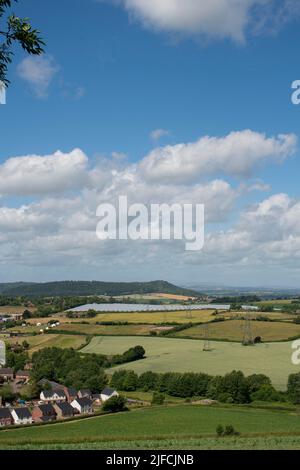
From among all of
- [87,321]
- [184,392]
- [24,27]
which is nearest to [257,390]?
[184,392]

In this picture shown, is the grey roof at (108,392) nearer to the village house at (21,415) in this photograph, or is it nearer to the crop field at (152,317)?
the village house at (21,415)

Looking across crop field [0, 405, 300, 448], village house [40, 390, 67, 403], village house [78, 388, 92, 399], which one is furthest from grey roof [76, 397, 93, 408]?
crop field [0, 405, 300, 448]

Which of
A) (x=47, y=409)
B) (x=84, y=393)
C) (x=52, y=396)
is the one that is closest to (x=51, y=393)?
(x=52, y=396)

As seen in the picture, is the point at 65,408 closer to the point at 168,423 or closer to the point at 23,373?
the point at 168,423

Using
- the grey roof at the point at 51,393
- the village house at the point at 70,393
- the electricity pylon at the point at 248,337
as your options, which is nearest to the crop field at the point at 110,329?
the electricity pylon at the point at 248,337

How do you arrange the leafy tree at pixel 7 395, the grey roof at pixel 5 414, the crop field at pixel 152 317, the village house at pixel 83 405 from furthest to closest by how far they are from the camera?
the crop field at pixel 152 317, the leafy tree at pixel 7 395, the village house at pixel 83 405, the grey roof at pixel 5 414

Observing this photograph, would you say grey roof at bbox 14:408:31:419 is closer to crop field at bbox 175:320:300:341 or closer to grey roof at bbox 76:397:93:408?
grey roof at bbox 76:397:93:408

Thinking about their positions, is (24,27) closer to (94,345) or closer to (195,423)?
(195,423)
